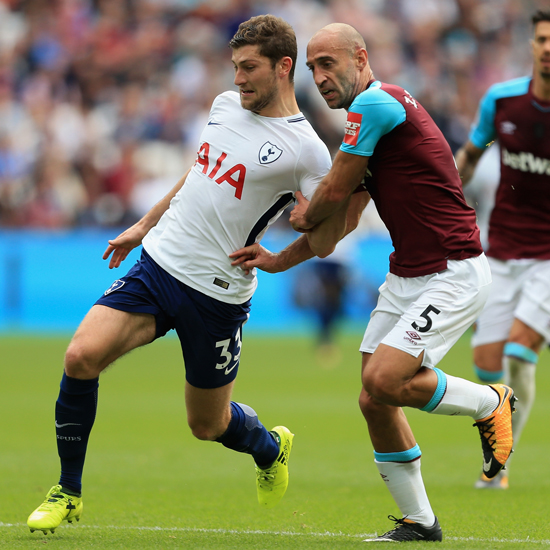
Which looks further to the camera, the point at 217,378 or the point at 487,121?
the point at 487,121

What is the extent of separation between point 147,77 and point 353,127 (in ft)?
54.2

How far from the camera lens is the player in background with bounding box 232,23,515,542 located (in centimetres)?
458

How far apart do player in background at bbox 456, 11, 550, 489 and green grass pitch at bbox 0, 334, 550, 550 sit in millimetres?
816

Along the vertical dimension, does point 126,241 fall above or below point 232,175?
below

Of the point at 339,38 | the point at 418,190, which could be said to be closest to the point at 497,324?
the point at 418,190

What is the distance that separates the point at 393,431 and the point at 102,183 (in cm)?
1445

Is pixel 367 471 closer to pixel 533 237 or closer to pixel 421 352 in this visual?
pixel 533 237

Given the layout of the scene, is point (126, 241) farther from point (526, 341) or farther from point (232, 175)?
point (526, 341)

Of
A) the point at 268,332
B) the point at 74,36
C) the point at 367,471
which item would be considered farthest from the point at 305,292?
the point at 367,471

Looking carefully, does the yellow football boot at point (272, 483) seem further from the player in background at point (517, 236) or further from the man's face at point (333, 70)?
the man's face at point (333, 70)

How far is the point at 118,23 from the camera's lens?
21.0 meters

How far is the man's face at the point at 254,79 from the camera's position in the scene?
197 inches

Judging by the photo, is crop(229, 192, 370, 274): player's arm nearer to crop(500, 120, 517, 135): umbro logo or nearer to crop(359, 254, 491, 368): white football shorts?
crop(359, 254, 491, 368): white football shorts

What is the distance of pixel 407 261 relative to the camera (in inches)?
189
